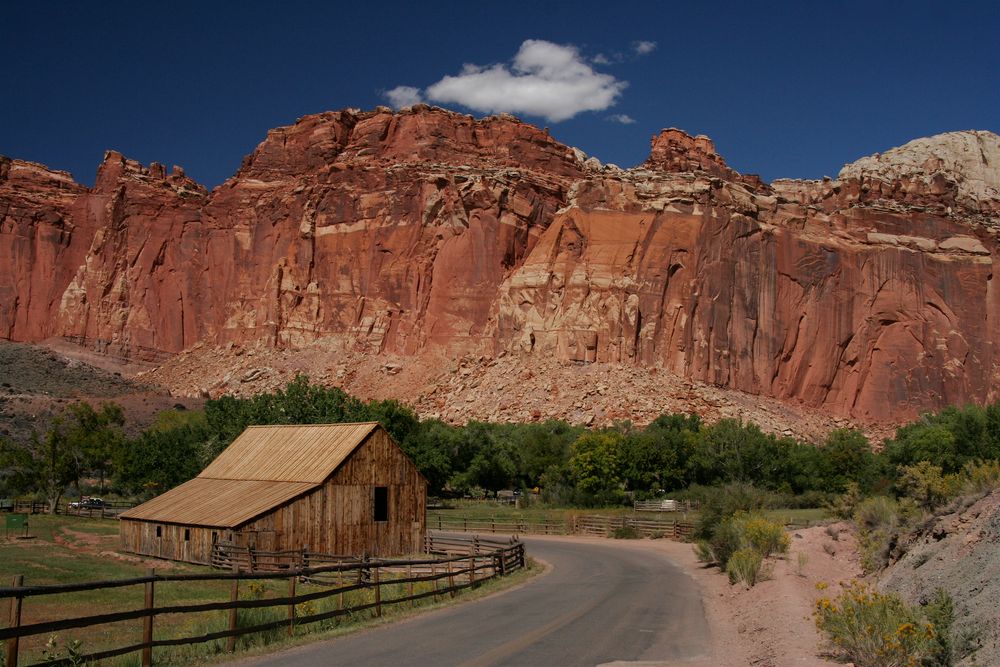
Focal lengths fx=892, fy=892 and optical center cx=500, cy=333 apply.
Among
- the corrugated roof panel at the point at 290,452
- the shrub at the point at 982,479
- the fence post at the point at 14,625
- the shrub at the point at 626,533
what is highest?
the corrugated roof panel at the point at 290,452

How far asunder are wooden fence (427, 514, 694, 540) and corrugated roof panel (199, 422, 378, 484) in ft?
42.1

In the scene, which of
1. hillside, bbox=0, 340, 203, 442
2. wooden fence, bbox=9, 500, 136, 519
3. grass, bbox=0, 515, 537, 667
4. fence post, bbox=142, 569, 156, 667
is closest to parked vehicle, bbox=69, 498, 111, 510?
wooden fence, bbox=9, 500, 136, 519

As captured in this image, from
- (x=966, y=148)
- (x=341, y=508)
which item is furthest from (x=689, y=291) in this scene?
(x=966, y=148)

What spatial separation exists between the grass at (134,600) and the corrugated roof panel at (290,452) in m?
4.17

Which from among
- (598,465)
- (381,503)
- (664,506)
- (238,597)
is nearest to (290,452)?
(381,503)

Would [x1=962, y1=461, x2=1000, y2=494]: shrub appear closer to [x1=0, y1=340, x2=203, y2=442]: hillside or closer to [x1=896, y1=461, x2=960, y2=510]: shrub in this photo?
[x1=896, y1=461, x2=960, y2=510]: shrub

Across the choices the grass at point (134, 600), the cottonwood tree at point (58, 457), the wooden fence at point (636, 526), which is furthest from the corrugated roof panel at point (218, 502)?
the cottonwood tree at point (58, 457)

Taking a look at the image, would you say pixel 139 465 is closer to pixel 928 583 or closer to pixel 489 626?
pixel 489 626

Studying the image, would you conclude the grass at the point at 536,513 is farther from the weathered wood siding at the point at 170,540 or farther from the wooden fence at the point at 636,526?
the weathered wood siding at the point at 170,540

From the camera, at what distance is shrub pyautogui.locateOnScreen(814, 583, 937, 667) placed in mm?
10836

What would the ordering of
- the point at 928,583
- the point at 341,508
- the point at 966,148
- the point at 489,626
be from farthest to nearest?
the point at 966,148 < the point at 341,508 < the point at 489,626 < the point at 928,583

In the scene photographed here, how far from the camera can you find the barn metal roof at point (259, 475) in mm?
28080

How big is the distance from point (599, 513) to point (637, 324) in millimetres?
39343

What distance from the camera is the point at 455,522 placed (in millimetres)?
46156
